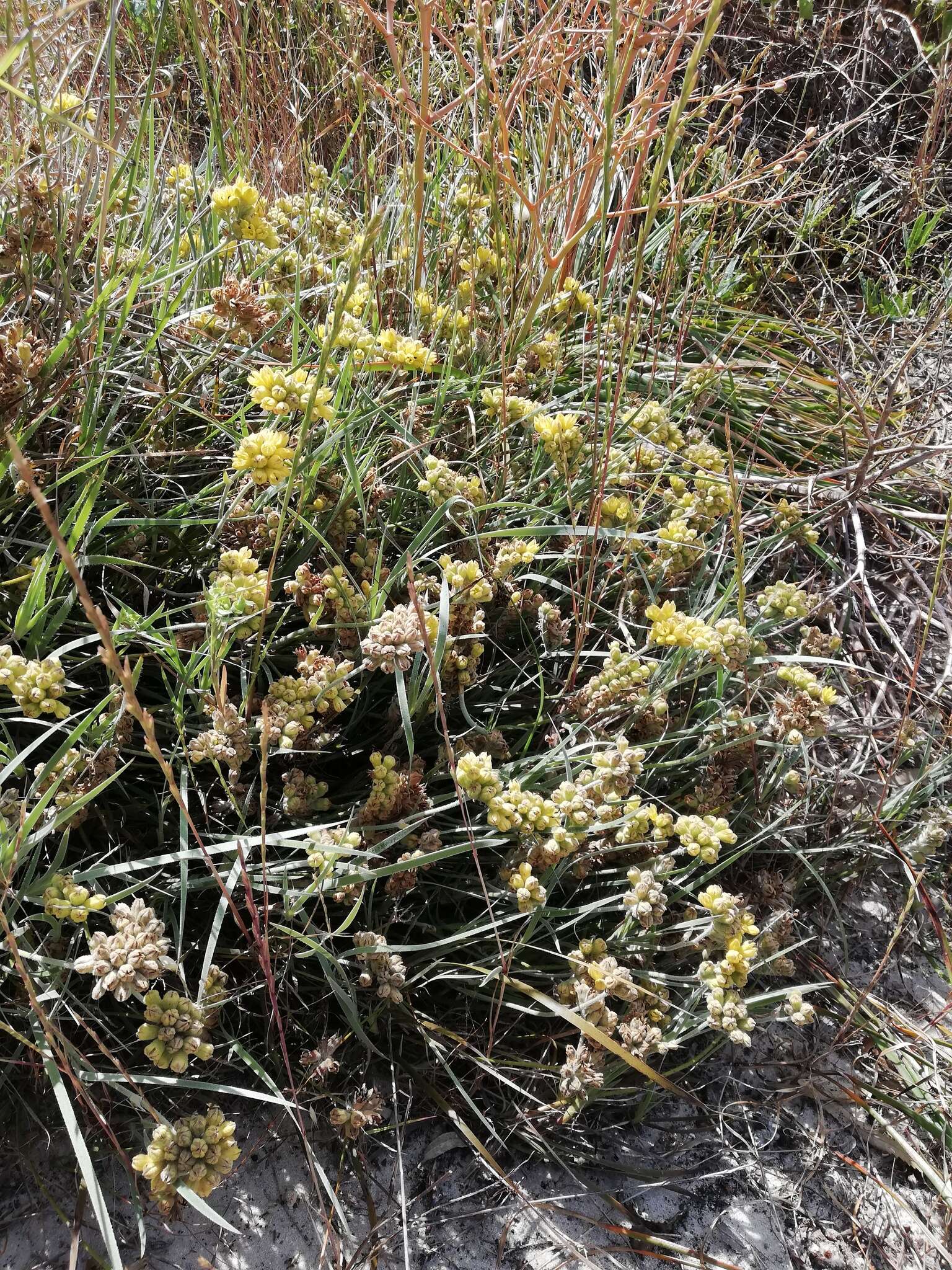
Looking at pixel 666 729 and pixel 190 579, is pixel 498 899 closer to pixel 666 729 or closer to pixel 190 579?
pixel 666 729

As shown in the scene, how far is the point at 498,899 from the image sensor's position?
1.35 m

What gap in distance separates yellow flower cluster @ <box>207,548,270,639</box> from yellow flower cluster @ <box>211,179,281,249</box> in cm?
49

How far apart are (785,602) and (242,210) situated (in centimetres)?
102

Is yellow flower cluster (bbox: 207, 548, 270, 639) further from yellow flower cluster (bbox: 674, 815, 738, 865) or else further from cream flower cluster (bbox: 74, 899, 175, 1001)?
yellow flower cluster (bbox: 674, 815, 738, 865)

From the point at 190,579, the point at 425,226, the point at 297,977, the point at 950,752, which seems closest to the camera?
the point at 297,977

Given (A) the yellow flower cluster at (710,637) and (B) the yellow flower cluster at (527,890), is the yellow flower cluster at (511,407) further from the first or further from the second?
(B) the yellow flower cluster at (527,890)

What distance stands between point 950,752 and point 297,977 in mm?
1247

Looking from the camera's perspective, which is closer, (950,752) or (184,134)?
(950,752)

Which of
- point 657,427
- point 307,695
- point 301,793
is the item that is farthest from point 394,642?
point 657,427

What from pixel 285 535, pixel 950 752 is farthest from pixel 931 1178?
pixel 285 535

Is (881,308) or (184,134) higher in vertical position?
(184,134)

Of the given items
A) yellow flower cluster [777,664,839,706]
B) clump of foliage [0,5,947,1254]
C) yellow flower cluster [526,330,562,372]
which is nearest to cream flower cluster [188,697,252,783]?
clump of foliage [0,5,947,1254]

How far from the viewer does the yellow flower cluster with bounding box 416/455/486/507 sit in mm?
1418

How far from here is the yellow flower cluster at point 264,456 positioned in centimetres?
112
